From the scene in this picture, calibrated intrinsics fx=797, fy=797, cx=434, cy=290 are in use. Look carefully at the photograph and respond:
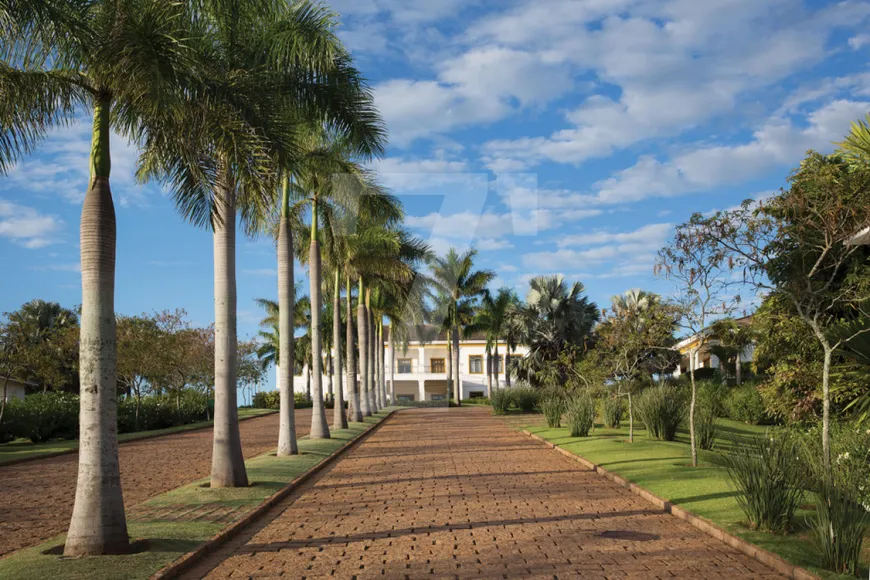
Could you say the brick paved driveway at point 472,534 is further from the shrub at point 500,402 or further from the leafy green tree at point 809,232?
the shrub at point 500,402

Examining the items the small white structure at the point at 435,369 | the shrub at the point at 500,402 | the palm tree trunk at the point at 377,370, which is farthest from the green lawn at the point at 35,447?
the small white structure at the point at 435,369

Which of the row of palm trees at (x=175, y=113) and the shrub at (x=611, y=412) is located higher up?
the row of palm trees at (x=175, y=113)

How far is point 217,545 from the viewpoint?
8.98 metres

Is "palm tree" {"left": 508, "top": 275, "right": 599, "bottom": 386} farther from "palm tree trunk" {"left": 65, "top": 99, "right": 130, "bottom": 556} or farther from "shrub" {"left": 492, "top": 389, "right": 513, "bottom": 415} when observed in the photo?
"palm tree trunk" {"left": 65, "top": 99, "right": 130, "bottom": 556}

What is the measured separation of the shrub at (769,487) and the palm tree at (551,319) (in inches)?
1558

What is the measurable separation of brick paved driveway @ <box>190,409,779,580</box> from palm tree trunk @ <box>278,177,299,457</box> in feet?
11.4

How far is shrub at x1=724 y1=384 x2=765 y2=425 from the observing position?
3144cm

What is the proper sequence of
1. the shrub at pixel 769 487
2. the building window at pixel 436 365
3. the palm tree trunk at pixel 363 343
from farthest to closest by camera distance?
1. the building window at pixel 436 365
2. the palm tree trunk at pixel 363 343
3. the shrub at pixel 769 487

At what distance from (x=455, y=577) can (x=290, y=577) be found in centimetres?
153

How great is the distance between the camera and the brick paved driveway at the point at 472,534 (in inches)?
300

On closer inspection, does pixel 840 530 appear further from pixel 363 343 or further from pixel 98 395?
pixel 363 343

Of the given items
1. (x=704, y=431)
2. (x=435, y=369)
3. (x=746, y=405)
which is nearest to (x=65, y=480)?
(x=704, y=431)

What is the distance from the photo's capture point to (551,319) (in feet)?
166

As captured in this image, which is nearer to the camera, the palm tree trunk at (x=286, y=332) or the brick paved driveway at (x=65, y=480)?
the brick paved driveway at (x=65, y=480)
